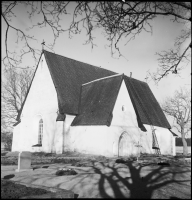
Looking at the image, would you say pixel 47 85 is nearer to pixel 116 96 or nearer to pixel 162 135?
pixel 116 96

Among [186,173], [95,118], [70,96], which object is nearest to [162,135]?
[95,118]

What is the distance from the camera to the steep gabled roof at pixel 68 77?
2562cm

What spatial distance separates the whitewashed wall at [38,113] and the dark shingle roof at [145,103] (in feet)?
26.5

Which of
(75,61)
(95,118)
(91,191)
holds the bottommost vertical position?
(91,191)

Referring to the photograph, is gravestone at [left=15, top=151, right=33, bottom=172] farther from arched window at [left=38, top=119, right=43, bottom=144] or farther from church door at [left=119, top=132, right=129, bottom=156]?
arched window at [left=38, top=119, right=43, bottom=144]

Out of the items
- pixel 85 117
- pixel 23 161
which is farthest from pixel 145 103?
pixel 23 161

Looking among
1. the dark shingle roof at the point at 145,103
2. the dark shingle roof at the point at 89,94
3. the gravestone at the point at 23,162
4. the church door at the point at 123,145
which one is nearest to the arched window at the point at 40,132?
the dark shingle roof at the point at 89,94

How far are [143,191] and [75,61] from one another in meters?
25.0

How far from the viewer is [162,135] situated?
2836cm

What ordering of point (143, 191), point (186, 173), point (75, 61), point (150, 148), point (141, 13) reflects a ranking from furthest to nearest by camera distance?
point (75, 61), point (150, 148), point (186, 173), point (143, 191), point (141, 13)

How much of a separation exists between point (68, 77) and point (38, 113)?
16.7 feet

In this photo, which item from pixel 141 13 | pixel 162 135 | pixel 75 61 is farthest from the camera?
pixel 75 61

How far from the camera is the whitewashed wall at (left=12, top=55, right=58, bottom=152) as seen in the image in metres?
25.6

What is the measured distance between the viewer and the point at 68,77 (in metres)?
28.3
